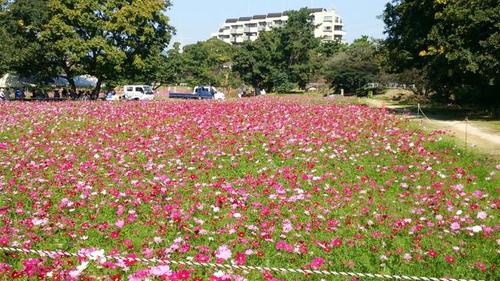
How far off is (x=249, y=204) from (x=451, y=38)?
16.2 metres

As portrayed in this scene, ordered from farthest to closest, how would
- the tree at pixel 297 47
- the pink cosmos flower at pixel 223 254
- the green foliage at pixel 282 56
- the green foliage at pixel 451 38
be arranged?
1. the tree at pixel 297 47
2. the green foliage at pixel 282 56
3. the green foliage at pixel 451 38
4. the pink cosmos flower at pixel 223 254

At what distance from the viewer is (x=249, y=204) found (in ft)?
25.8

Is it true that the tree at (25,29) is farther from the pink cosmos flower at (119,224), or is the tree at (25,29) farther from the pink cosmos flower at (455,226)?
the pink cosmos flower at (455,226)

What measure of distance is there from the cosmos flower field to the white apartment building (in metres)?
110

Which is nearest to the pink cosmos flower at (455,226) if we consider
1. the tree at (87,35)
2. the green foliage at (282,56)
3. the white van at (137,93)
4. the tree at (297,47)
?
the tree at (87,35)

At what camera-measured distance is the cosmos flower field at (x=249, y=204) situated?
5.59 m

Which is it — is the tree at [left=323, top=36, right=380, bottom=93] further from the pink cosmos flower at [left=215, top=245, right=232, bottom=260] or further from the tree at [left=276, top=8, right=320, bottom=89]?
the pink cosmos flower at [left=215, top=245, right=232, bottom=260]

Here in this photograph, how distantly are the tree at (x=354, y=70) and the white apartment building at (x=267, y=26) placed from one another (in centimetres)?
5870

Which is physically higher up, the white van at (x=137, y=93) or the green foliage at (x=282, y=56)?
the green foliage at (x=282, y=56)

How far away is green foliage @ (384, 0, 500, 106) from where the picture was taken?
19.4 meters

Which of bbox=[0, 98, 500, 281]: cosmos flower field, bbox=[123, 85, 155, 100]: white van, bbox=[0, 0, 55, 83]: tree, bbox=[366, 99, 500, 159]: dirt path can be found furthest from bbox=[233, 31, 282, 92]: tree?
bbox=[0, 98, 500, 281]: cosmos flower field

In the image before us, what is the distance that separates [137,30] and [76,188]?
3351cm

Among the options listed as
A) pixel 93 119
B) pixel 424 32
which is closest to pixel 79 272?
pixel 93 119

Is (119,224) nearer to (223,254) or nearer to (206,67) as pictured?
(223,254)
